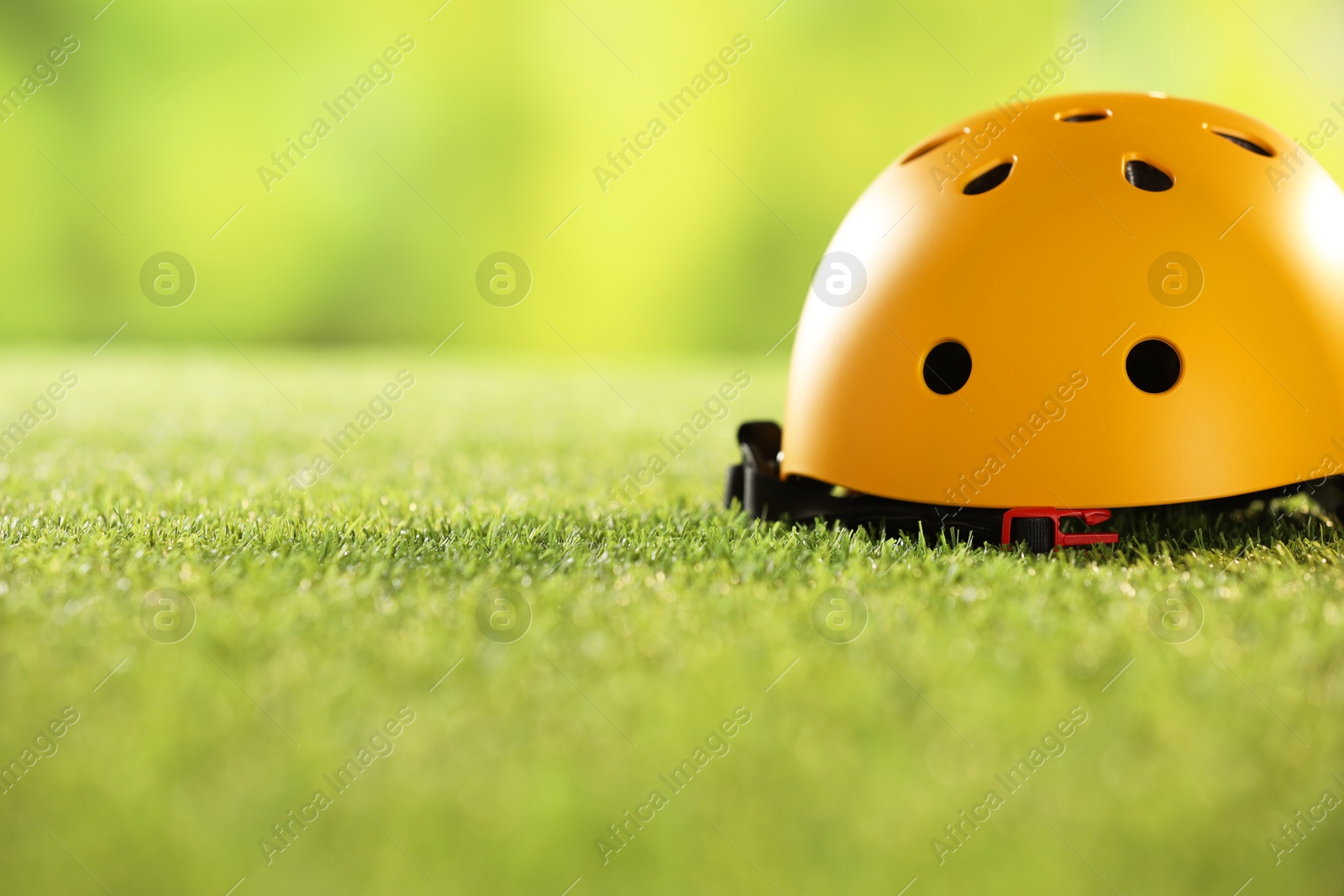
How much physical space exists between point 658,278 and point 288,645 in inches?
372

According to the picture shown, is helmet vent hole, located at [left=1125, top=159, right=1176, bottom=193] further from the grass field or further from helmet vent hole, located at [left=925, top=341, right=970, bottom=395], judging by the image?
the grass field

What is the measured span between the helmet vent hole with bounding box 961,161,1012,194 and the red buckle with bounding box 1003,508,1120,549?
722 millimetres

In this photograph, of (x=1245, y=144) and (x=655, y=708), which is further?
(x=1245, y=144)

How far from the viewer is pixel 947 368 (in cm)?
220

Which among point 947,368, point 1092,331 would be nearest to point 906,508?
point 947,368

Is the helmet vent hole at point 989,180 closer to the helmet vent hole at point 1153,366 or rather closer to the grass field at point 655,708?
the helmet vent hole at point 1153,366

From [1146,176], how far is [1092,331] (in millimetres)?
466

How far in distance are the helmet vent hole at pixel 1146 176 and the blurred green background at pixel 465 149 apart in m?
8.51

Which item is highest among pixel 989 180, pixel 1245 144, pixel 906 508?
pixel 1245 144

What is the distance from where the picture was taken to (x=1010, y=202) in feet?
7.10

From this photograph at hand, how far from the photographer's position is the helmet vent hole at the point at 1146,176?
2.20 meters

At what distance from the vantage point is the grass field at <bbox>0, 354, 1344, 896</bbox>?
1.11 metres

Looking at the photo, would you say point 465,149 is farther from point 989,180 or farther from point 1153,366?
point 1153,366

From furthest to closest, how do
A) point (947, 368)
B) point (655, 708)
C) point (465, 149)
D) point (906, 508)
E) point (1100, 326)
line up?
point (465, 149) → point (906, 508) → point (947, 368) → point (1100, 326) → point (655, 708)
